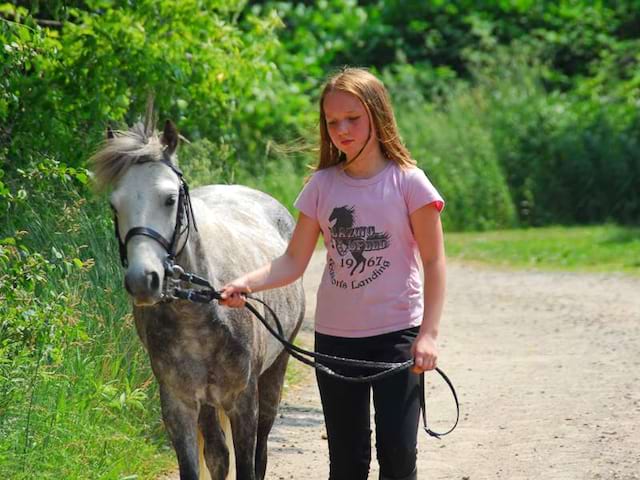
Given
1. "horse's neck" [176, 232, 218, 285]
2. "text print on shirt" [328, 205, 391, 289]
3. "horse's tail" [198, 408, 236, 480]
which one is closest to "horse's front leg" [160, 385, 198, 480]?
"horse's tail" [198, 408, 236, 480]

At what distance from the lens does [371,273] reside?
14.3 ft

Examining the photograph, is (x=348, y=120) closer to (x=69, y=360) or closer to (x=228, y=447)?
(x=228, y=447)

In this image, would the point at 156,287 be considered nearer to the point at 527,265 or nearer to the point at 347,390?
the point at 347,390

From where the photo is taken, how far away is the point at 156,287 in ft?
14.3

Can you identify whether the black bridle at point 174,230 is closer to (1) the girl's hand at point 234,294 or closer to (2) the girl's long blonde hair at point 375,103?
(1) the girl's hand at point 234,294

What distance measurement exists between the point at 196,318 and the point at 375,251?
3.20 ft

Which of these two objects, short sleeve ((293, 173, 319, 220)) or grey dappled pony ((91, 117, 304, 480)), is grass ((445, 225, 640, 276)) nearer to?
grey dappled pony ((91, 117, 304, 480))

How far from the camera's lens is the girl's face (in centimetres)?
437

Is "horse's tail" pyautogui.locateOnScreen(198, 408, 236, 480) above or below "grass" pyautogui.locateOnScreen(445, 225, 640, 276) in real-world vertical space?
below

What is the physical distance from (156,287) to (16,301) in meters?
1.33

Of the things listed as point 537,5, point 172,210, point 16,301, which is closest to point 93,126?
point 16,301

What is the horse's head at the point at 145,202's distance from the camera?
4.36m

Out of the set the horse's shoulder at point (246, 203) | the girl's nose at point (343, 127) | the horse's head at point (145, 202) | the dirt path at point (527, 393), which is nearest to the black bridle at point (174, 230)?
the horse's head at point (145, 202)

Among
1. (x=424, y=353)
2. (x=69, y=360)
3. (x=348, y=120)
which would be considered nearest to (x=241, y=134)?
(x=69, y=360)
